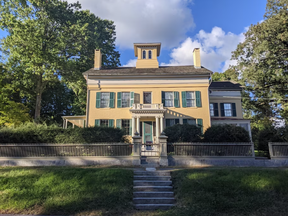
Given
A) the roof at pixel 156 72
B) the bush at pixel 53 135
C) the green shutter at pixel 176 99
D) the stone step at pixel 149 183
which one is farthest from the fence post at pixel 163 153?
the roof at pixel 156 72

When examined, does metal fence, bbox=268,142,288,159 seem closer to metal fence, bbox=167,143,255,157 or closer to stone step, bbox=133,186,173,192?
metal fence, bbox=167,143,255,157

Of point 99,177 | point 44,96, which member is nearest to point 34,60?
point 44,96

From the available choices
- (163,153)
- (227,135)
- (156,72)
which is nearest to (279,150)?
(227,135)

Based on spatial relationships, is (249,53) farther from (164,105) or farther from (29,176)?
(29,176)

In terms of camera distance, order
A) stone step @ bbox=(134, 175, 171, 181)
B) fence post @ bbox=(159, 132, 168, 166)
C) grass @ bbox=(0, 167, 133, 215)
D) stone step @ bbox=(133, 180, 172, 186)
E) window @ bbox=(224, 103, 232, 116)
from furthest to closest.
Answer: window @ bbox=(224, 103, 232, 116), fence post @ bbox=(159, 132, 168, 166), stone step @ bbox=(134, 175, 171, 181), stone step @ bbox=(133, 180, 172, 186), grass @ bbox=(0, 167, 133, 215)

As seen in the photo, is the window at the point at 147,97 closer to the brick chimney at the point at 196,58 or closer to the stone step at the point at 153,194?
the brick chimney at the point at 196,58

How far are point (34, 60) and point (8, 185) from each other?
18.2 meters

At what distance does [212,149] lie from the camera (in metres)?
12.9

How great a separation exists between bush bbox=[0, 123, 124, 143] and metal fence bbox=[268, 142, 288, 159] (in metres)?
9.73

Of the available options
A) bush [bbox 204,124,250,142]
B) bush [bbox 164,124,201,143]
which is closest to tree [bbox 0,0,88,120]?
bush [bbox 164,124,201,143]

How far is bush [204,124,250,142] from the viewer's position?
13.6 metres

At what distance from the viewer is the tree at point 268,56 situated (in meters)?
22.3

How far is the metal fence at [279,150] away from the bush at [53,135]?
973 cm

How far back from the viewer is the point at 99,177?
905cm
